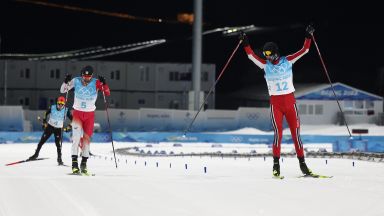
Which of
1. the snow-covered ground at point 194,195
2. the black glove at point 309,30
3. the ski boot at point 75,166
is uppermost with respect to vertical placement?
the black glove at point 309,30

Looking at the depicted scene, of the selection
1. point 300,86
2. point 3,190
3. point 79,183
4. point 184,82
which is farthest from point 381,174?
point 184,82

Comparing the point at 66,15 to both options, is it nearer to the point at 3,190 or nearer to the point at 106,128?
the point at 106,128

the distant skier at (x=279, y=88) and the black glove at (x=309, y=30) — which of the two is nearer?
the distant skier at (x=279, y=88)

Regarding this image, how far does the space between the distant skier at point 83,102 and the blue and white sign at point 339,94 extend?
118ft

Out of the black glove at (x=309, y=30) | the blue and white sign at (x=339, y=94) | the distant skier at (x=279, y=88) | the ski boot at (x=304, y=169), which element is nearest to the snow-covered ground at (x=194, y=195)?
the ski boot at (x=304, y=169)

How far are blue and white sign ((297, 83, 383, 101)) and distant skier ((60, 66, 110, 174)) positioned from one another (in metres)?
36.0

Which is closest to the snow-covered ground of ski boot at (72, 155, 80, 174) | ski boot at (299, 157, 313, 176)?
ski boot at (299, 157, 313, 176)

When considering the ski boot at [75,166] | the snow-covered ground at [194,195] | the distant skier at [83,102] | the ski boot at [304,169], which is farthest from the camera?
the distant skier at [83,102]

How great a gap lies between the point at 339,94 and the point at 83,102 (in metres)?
37.8

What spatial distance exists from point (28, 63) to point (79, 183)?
46081 millimetres

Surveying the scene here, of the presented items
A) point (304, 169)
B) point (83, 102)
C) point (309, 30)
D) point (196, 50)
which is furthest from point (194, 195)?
point (196, 50)

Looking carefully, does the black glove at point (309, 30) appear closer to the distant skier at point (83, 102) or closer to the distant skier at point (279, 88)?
the distant skier at point (279, 88)

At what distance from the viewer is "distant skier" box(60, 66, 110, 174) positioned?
11.0 metres

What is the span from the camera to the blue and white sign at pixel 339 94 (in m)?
46.3
